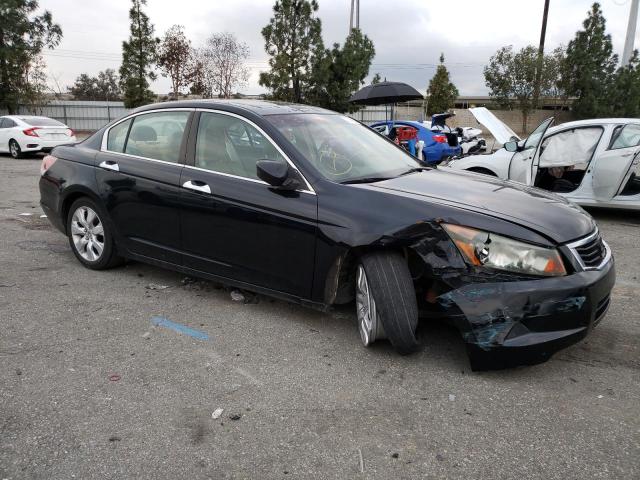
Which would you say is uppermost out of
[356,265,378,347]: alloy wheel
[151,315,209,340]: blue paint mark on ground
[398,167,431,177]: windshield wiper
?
[398,167,431,177]: windshield wiper

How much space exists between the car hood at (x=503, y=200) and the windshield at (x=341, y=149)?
0.24 m

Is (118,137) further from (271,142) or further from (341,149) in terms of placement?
(341,149)

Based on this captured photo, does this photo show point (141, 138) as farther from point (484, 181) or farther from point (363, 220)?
point (484, 181)

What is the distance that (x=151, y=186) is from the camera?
442cm

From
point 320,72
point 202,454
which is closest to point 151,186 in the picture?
point 202,454

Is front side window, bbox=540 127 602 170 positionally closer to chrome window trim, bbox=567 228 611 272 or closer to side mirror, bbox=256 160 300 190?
chrome window trim, bbox=567 228 611 272

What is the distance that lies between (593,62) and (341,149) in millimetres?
33315

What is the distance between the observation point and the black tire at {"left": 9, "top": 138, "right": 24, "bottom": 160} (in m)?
16.6

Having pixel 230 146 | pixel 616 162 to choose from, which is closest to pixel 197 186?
pixel 230 146

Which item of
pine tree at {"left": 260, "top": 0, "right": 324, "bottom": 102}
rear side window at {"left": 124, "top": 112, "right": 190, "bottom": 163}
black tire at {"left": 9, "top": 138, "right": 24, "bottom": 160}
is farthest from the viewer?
pine tree at {"left": 260, "top": 0, "right": 324, "bottom": 102}

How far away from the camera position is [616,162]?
7340mm

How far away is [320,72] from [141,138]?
18.1 metres

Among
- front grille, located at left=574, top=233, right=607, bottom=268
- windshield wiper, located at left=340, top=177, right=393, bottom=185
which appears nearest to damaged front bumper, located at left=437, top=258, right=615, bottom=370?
front grille, located at left=574, top=233, right=607, bottom=268

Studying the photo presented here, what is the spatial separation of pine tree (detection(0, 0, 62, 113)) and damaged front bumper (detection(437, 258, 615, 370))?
32626mm
